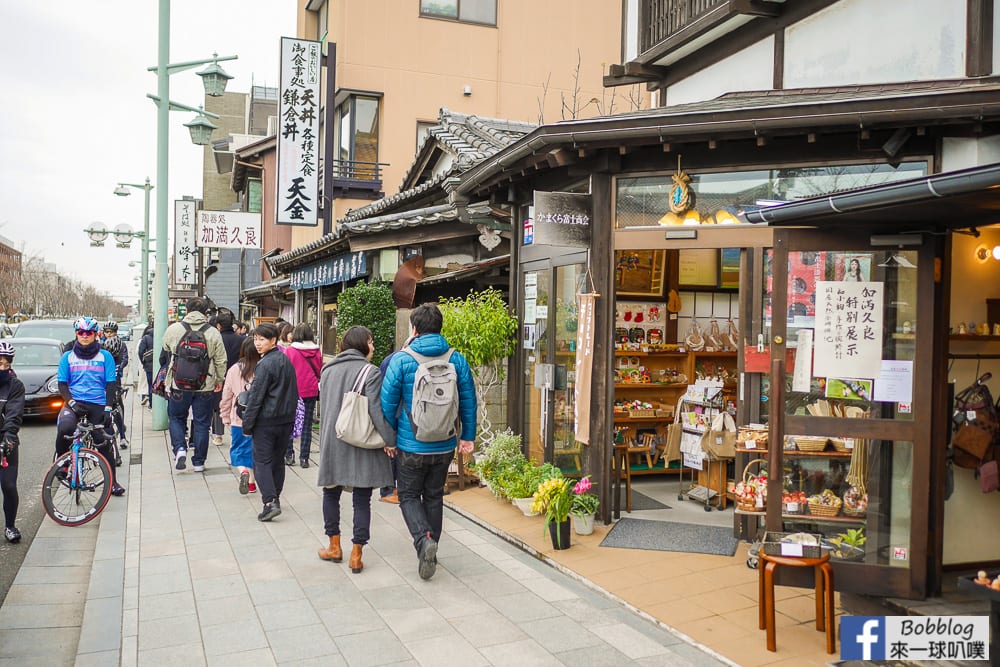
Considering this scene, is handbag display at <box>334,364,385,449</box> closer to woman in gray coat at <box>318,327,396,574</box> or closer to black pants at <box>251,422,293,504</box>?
woman in gray coat at <box>318,327,396,574</box>

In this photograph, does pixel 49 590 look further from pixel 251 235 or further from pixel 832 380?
pixel 251 235

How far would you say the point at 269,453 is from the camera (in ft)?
27.3

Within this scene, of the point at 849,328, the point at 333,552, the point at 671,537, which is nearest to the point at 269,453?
the point at 333,552

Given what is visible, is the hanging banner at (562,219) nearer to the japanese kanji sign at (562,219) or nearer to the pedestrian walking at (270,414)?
the japanese kanji sign at (562,219)

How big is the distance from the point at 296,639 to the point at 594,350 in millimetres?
4035

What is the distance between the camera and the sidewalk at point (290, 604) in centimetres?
510

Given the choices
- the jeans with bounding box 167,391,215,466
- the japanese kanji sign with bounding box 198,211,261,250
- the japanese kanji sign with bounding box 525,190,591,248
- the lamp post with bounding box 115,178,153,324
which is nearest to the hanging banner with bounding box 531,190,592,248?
the japanese kanji sign with bounding box 525,190,591,248

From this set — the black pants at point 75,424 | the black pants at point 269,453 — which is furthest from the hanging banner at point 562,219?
the black pants at point 75,424

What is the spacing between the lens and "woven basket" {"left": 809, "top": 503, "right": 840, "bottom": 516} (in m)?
5.79

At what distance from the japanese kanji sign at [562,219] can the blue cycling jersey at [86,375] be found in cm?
498

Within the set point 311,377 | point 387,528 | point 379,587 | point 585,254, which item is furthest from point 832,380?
point 311,377

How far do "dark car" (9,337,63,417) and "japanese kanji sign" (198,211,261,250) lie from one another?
5.40 m

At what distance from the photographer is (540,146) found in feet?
25.1

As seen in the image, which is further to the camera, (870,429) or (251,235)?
(251,235)
